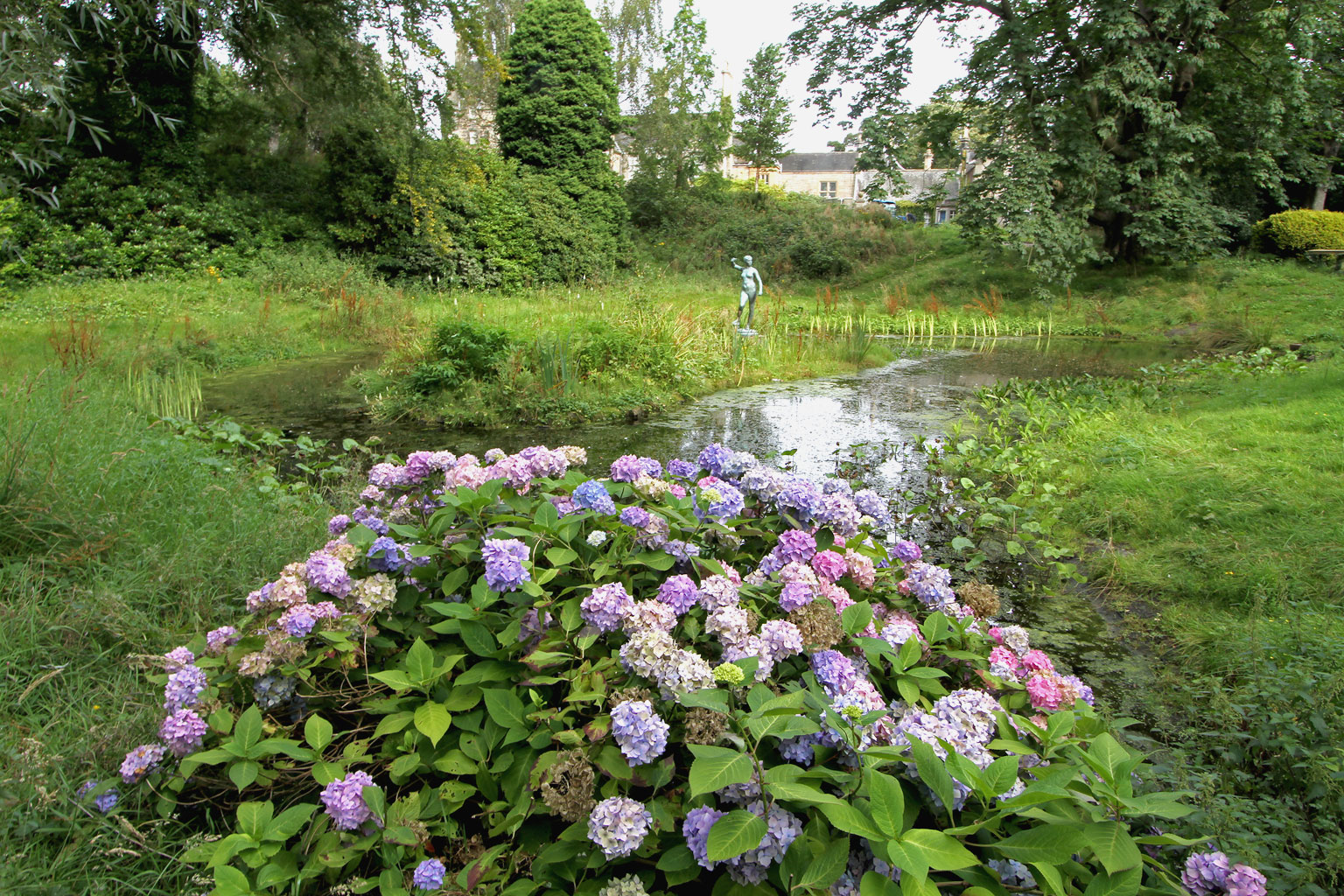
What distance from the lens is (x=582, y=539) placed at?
1886mm

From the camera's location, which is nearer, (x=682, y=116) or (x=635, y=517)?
(x=635, y=517)

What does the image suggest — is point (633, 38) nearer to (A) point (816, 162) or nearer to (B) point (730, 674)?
(A) point (816, 162)

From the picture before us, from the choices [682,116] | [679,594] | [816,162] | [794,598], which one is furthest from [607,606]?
[816,162]

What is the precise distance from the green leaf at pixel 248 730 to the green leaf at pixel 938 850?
1.29m

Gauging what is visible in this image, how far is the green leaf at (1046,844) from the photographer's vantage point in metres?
Answer: 1.10

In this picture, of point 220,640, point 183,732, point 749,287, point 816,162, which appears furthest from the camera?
point 816,162

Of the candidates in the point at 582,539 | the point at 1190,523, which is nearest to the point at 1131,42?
the point at 1190,523

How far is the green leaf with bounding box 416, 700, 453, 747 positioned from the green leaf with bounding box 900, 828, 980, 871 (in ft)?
3.02

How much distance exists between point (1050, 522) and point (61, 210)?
1581 cm

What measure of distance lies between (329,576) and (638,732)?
889 mm

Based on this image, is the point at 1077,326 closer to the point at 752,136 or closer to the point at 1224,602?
the point at 1224,602

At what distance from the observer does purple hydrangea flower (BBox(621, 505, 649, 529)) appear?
1787 mm

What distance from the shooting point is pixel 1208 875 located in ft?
3.90

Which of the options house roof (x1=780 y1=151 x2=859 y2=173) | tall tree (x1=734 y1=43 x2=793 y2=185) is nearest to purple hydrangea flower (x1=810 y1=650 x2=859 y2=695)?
tall tree (x1=734 y1=43 x2=793 y2=185)
